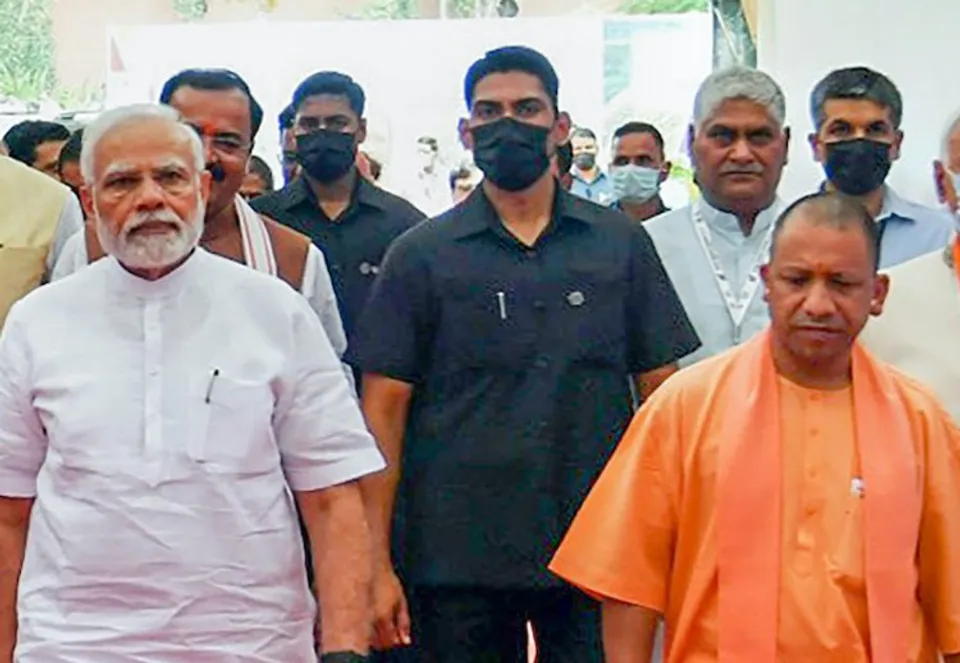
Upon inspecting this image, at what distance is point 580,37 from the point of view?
10.2 m

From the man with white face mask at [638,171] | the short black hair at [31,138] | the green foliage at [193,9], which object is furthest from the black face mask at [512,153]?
the green foliage at [193,9]

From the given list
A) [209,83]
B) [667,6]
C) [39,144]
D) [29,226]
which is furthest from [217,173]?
[667,6]

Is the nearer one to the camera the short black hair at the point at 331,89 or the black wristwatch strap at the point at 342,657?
the black wristwatch strap at the point at 342,657

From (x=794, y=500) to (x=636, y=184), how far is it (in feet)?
10.6

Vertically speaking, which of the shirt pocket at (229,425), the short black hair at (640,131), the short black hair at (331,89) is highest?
the short black hair at (331,89)

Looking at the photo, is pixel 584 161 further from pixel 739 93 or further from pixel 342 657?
pixel 342 657

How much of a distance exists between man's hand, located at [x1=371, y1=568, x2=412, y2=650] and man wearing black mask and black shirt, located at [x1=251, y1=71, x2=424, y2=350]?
1159mm

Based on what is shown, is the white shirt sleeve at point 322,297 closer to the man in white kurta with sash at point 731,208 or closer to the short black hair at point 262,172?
the man in white kurta with sash at point 731,208

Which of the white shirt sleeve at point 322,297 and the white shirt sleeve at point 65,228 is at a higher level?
the white shirt sleeve at point 65,228

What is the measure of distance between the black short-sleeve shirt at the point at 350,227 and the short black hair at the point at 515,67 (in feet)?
2.75

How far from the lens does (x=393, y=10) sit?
1140cm

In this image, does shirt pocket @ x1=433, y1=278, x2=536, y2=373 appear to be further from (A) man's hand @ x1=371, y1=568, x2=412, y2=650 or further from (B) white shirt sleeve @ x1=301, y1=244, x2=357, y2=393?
(A) man's hand @ x1=371, y1=568, x2=412, y2=650

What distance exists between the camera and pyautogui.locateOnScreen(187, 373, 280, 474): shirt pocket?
8.86ft

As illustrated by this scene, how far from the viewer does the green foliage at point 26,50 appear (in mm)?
11000
